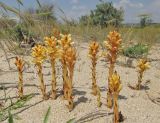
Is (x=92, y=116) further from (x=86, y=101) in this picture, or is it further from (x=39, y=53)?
(x=39, y=53)

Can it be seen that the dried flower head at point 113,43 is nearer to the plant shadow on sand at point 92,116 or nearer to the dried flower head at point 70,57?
the dried flower head at point 70,57

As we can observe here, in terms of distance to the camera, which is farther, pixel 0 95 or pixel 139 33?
pixel 139 33

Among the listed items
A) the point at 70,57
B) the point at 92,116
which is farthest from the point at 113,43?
the point at 92,116

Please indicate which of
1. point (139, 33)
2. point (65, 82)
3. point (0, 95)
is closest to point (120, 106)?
point (65, 82)

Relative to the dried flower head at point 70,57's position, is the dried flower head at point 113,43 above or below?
above

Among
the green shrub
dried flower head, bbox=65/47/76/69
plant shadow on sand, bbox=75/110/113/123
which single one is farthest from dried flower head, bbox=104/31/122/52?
the green shrub

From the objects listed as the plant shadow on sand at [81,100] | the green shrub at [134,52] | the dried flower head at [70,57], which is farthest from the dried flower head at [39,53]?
the green shrub at [134,52]

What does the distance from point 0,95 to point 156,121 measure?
1.28 metres

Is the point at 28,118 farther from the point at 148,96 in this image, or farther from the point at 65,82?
the point at 148,96

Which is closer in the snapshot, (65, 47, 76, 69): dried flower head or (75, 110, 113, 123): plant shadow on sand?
(65, 47, 76, 69): dried flower head

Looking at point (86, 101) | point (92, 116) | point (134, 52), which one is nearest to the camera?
point (92, 116)

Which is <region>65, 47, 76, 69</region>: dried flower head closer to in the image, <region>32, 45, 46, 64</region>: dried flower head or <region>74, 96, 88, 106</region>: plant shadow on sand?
<region>32, 45, 46, 64</region>: dried flower head

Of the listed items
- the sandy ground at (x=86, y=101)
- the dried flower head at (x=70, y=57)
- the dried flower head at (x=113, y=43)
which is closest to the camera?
the dried flower head at (x=70, y=57)

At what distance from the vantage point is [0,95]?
331cm
